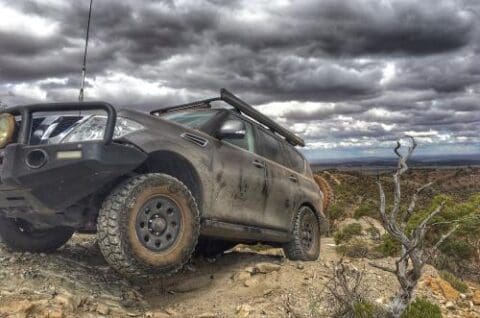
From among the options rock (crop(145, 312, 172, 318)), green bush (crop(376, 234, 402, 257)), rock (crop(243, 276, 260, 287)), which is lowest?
green bush (crop(376, 234, 402, 257))

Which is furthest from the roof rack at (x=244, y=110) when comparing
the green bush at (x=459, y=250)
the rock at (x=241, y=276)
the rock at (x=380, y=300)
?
the green bush at (x=459, y=250)

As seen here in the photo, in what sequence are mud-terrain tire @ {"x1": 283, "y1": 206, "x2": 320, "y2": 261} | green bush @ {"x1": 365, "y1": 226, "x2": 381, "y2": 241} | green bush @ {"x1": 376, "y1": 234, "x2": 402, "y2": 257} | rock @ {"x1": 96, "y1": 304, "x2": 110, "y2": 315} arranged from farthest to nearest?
green bush @ {"x1": 365, "y1": 226, "x2": 381, "y2": 241} < green bush @ {"x1": 376, "y1": 234, "x2": 402, "y2": 257} < mud-terrain tire @ {"x1": 283, "y1": 206, "x2": 320, "y2": 261} < rock @ {"x1": 96, "y1": 304, "x2": 110, "y2": 315}

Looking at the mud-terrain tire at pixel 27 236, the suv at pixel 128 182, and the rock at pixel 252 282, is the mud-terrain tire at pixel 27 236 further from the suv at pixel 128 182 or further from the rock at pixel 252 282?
A: the rock at pixel 252 282

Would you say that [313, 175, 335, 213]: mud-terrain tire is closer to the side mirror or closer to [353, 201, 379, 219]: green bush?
the side mirror

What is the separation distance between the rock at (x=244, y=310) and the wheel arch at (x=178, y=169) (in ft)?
3.38

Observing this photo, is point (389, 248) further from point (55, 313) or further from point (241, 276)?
point (55, 313)

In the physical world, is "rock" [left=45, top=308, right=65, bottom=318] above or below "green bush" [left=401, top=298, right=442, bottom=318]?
above

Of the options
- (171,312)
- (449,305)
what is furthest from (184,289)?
(449,305)

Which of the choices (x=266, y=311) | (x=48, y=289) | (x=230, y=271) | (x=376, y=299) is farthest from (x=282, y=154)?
(x=48, y=289)

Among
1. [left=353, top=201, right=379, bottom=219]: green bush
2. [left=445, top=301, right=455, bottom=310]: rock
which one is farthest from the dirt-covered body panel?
[left=353, top=201, right=379, bottom=219]: green bush

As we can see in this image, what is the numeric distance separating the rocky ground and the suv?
469 mm

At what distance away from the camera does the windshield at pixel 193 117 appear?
17.1 feet

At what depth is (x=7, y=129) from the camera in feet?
13.8

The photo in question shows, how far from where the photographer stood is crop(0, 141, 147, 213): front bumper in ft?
12.7
